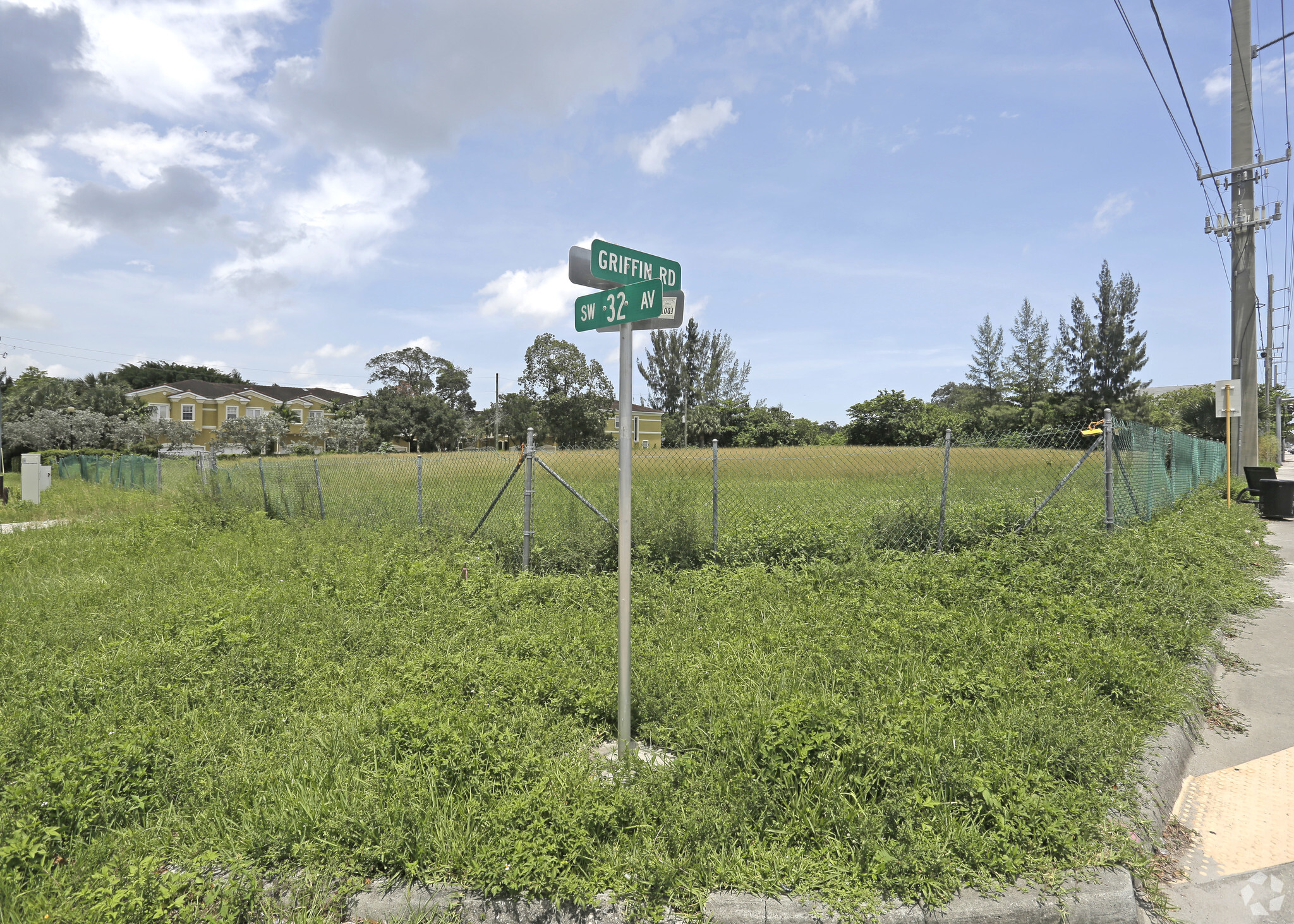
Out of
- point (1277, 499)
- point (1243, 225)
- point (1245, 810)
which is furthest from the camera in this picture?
point (1243, 225)

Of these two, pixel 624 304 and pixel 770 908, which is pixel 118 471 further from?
pixel 770 908

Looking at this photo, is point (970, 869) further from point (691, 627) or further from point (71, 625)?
point (71, 625)

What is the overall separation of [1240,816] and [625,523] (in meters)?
3.31

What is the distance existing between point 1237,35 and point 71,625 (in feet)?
87.1

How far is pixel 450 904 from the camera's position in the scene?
256 centimetres

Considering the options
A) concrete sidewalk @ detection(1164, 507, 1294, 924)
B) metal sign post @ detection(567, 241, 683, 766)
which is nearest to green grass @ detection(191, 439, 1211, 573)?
concrete sidewalk @ detection(1164, 507, 1294, 924)

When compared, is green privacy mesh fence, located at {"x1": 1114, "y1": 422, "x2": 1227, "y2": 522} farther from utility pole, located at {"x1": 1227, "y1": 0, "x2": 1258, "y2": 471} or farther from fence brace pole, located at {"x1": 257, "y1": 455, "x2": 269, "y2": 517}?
fence brace pole, located at {"x1": 257, "y1": 455, "x2": 269, "y2": 517}

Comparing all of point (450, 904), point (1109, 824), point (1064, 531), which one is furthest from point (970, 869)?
point (1064, 531)

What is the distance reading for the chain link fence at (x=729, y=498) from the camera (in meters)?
8.02

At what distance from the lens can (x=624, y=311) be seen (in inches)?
128

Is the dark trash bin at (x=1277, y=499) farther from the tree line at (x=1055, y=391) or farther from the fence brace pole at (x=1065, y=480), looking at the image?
the tree line at (x=1055, y=391)

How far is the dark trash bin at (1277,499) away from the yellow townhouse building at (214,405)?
64.0 metres

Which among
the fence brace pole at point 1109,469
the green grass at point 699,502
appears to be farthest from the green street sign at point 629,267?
the fence brace pole at point 1109,469

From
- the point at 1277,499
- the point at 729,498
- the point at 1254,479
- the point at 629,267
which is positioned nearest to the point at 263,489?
the point at 729,498
